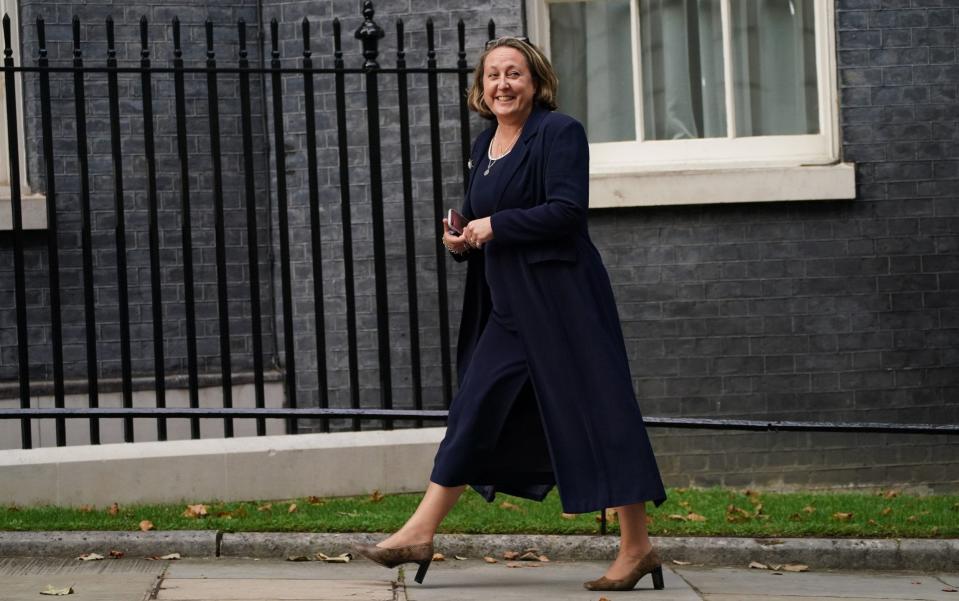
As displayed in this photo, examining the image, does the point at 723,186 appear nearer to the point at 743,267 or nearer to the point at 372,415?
the point at 743,267

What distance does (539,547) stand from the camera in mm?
6047

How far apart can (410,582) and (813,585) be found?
147 centimetres

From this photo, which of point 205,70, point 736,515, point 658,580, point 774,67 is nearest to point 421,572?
point 658,580

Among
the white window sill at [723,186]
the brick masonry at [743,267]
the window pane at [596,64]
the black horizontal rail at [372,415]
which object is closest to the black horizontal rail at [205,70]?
the brick masonry at [743,267]

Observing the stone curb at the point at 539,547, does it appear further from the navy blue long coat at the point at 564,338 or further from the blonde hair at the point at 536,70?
the blonde hair at the point at 536,70

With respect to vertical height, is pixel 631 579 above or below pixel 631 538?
below

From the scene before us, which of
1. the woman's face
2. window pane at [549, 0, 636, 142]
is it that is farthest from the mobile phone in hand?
window pane at [549, 0, 636, 142]

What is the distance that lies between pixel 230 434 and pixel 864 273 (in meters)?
3.44

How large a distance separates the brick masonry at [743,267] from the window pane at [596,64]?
47 cm

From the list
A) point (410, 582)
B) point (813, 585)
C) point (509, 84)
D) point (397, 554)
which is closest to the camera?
point (397, 554)

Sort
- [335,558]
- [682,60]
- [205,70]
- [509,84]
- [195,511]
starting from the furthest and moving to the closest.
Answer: [682,60] → [205,70] → [195,511] → [335,558] → [509,84]

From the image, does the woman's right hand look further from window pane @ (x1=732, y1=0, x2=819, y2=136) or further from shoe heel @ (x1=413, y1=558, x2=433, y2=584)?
window pane @ (x1=732, y1=0, x2=819, y2=136)

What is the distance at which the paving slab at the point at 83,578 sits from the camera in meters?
5.20

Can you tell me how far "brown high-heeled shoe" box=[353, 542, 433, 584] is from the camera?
201 inches
